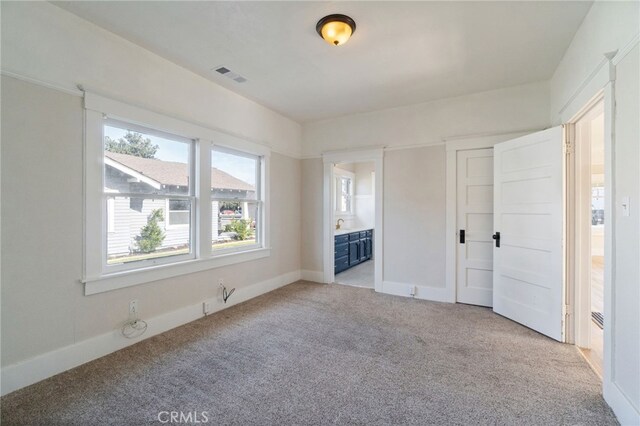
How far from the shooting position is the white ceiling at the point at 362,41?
216 centimetres

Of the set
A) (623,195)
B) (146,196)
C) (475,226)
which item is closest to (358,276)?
(475,226)

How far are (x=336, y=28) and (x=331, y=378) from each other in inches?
109

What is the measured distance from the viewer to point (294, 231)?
495 cm

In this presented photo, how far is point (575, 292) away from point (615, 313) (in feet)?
3.64

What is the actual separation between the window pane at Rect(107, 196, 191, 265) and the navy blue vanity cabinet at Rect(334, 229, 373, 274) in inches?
121

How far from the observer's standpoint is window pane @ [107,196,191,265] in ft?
8.55

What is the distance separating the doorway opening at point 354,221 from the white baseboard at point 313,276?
45 centimetres

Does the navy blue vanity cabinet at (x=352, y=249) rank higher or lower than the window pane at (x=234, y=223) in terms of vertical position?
lower

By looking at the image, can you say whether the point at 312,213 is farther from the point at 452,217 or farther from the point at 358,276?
the point at 452,217

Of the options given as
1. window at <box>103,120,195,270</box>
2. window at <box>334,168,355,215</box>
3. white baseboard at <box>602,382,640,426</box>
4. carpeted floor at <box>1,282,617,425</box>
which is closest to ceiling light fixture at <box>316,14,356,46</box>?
window at <box>103,120,195,270</box>

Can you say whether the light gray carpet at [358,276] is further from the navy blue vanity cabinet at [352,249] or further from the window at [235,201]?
the window at [235,201]

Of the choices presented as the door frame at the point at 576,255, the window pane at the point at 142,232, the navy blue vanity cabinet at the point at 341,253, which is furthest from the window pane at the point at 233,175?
the door frame at the point at 576,255

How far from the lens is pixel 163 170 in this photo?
3000 millimetres

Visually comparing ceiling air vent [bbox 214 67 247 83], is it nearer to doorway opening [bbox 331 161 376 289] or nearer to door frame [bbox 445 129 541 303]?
doorway opening [bbox 331 161 376 289]
